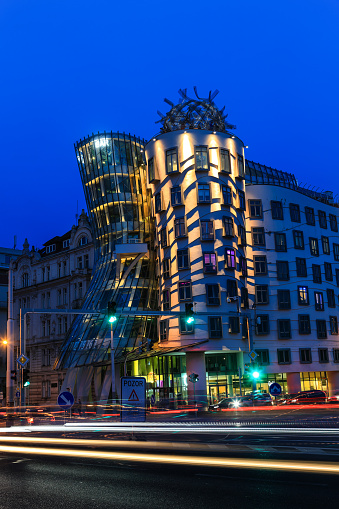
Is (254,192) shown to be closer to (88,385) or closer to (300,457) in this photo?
(88,385)

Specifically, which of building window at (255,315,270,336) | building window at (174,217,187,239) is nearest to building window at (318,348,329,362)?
building window at (255,315,270,336)

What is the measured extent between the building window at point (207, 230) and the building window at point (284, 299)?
481 inches

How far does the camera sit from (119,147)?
66.9 m

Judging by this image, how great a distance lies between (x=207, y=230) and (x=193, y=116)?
1399cm

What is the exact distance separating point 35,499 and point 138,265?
54.5 meters

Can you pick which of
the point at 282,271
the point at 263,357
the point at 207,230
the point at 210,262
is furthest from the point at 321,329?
the point at 207,230

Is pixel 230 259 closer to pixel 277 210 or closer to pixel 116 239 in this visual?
pixel 277 210

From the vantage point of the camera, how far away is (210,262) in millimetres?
55625

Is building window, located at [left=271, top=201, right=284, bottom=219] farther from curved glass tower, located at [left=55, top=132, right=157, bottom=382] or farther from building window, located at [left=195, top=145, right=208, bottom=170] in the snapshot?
curved glass tower, located at [left=55, top=132, right=157, bottom=382]

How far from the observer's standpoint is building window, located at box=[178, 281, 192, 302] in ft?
182

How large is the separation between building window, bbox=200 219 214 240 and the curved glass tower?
29.6 ft

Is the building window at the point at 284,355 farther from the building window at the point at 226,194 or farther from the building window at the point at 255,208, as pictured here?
the building window at the point at 226,194

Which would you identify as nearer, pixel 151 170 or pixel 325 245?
pixel 151 170

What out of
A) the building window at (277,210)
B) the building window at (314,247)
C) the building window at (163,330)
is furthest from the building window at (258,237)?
the building window at (163,330)
